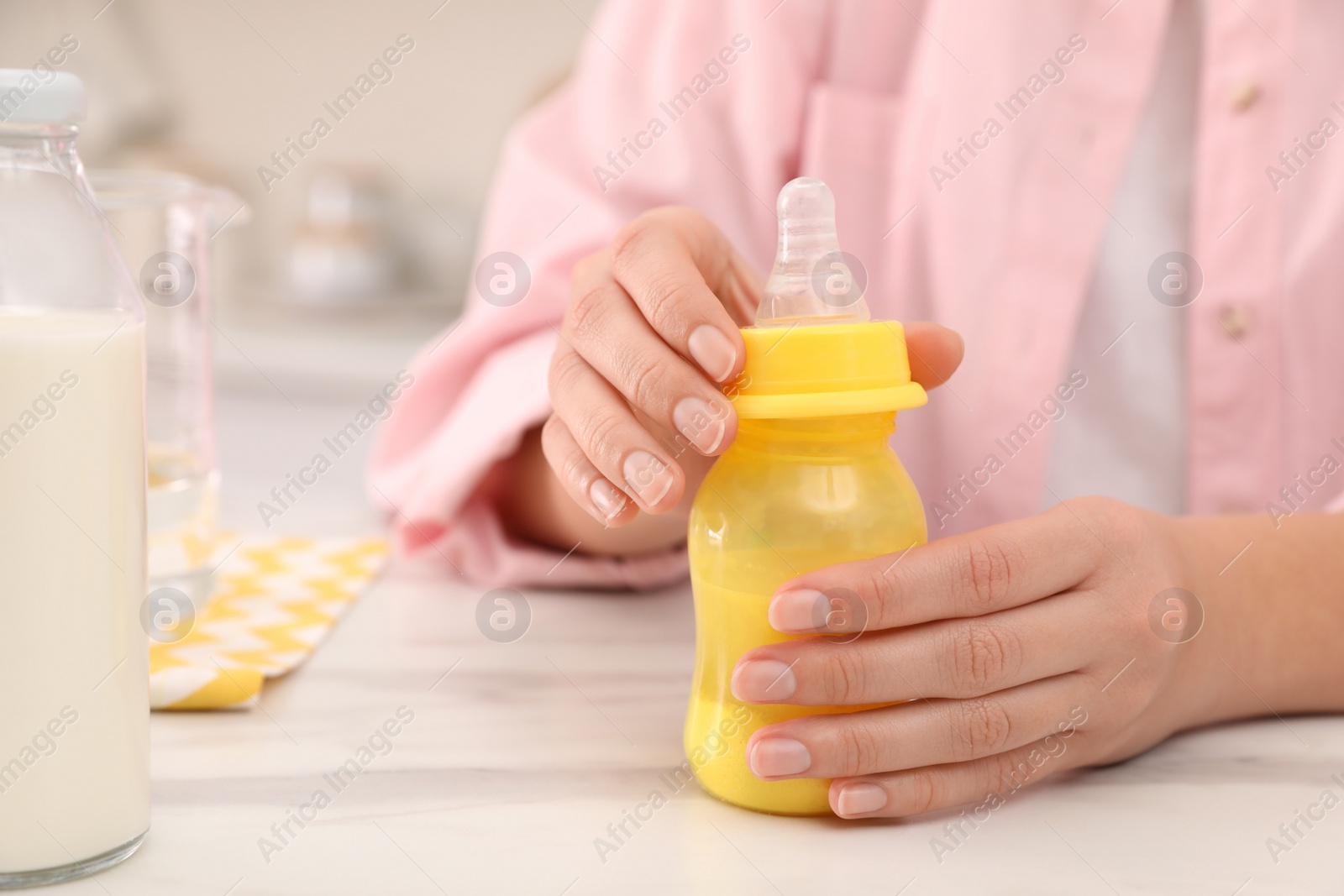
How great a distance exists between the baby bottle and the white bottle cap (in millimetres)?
245

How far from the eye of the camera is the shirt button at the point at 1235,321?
2.44ft

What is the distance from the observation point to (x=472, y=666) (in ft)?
1.98

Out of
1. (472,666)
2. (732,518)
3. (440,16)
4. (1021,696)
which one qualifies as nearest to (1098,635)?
(1021,696)

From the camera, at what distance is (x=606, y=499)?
485 mm

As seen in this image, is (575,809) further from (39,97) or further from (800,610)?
(39,97)

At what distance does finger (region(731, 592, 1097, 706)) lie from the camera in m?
0.42

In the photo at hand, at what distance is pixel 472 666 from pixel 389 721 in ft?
0.27

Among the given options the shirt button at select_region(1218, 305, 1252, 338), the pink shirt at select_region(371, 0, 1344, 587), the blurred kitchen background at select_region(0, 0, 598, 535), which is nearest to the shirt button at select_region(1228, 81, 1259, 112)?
the pink shirt at select_region(371, 0, 1344, 587)

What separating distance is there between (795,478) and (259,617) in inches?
15.6

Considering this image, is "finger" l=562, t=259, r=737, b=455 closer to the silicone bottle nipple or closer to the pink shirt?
the silicone bottle nipple

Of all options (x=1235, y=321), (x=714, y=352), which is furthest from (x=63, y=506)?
(x=1235, y=321)

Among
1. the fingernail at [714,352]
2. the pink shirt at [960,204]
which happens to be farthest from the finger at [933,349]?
the pink shirt at [960,204]

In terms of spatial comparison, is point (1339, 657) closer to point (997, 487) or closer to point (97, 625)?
point (997, 487)

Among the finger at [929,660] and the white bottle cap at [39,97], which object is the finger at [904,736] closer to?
the finger at [929,660]
